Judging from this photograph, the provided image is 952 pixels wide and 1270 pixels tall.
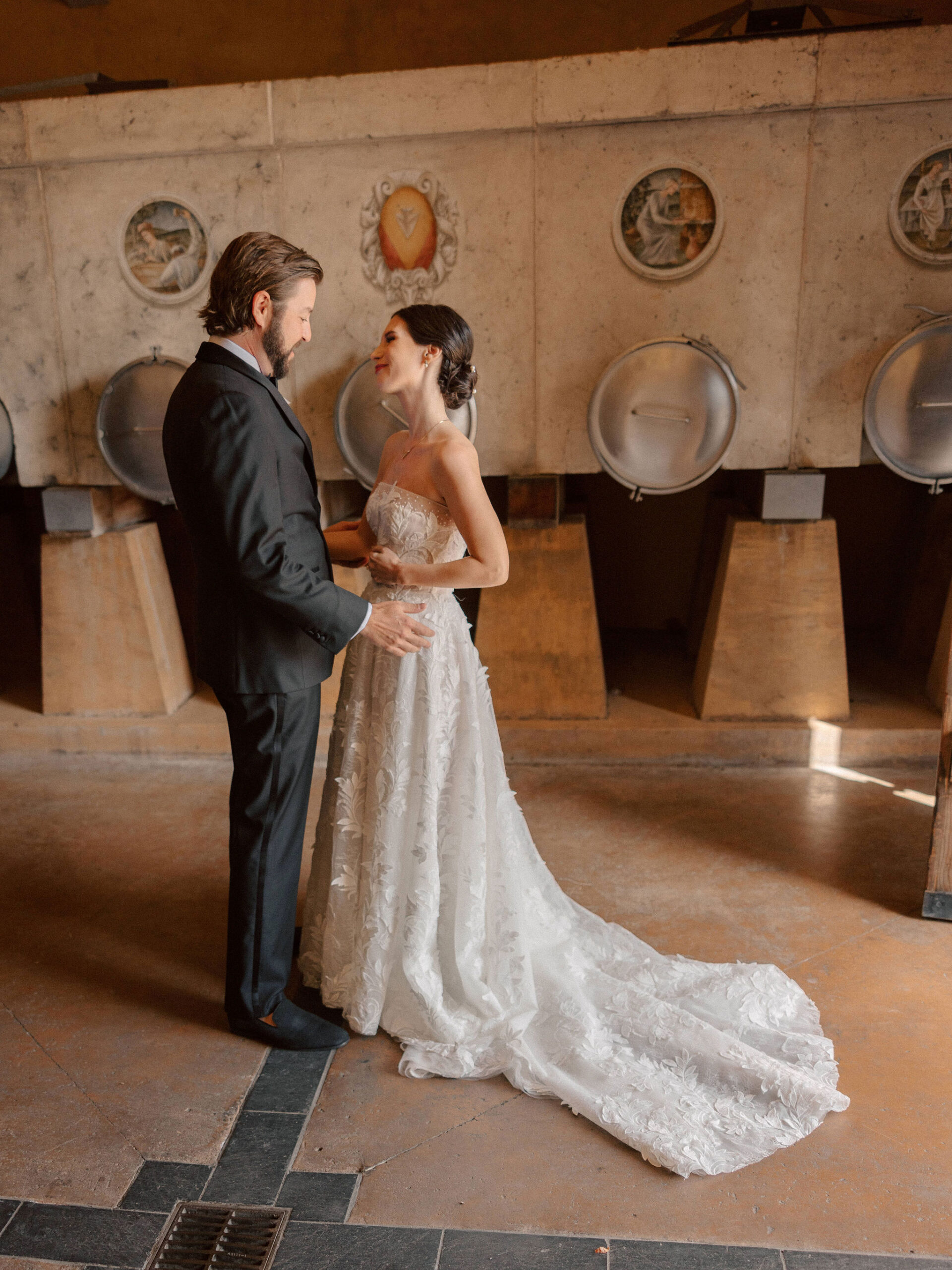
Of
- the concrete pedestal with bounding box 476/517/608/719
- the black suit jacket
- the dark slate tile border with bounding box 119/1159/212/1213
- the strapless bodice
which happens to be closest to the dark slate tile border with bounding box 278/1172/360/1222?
the dark slate tile border with bounding box 119/1159/212/1213

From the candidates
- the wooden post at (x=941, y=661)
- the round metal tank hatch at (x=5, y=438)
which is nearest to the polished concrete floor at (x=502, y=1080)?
the wooden post at (x=941, y=661)

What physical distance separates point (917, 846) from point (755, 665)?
1.19m

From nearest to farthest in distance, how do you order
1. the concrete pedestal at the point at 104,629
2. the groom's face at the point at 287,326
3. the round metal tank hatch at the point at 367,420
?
the groom's face at the point at 287,326 < the round metal tank hatch at the point at 367,420 < the concrete pedestal at the point at 104,629

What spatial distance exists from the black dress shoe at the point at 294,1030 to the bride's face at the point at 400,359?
5.95 feet

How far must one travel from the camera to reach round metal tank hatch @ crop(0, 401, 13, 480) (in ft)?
15.8

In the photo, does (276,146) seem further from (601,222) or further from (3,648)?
(3,648)

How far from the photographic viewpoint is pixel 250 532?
229 cm

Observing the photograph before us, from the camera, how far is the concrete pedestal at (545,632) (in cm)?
470

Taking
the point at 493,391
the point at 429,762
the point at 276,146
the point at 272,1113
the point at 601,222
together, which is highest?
the point at 276,146

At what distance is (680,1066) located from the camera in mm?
2465

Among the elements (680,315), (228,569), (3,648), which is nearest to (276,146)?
(680,315)

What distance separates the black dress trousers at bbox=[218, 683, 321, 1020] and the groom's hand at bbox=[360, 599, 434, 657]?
249 mm

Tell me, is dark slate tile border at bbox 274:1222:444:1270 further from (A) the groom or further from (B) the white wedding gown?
(A) the groom

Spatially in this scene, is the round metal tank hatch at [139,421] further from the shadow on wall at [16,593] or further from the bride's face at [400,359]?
the bride's face at [400,359]
